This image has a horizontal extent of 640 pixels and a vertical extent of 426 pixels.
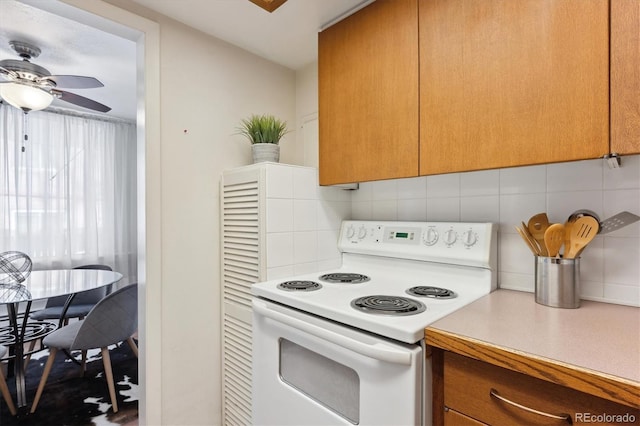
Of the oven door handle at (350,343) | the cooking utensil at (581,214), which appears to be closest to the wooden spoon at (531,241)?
the cooking utensil at (581,214)

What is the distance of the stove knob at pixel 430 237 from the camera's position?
1.41 metres

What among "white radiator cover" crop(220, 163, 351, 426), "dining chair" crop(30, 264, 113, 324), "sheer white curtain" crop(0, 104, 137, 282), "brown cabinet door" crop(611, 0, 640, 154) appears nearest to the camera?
"brown cabinet door" crop(611, 0, 640, 154)

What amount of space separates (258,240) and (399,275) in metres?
0.70

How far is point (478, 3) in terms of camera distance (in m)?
1.05

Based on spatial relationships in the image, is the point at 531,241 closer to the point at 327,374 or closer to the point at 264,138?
the point at 327,374

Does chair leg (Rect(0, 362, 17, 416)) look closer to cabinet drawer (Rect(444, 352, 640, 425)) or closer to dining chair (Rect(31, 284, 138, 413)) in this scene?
dining chair (Rect(31, 284, 138, 413))

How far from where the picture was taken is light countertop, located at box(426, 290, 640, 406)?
0.61 metres

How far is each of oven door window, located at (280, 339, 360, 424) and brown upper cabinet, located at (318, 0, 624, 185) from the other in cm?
76

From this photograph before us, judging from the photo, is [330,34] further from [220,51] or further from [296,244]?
[296,244]

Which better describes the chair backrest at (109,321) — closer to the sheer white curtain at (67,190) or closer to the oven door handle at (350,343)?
the oven door handle at (350,343)

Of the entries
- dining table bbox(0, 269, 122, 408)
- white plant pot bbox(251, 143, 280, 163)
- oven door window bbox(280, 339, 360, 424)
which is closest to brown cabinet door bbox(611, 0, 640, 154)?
oven door window bbox(280, 339, 360, 424)

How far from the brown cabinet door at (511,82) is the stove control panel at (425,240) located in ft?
1.12

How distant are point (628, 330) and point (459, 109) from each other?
0.80 metres

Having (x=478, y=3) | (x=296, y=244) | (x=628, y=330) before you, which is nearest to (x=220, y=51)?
(x=296, y=244)
